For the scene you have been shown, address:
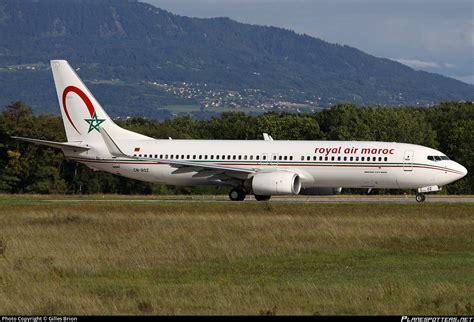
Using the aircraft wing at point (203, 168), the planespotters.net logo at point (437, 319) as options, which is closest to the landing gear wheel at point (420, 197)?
the aircraft wing at point (203, 168)

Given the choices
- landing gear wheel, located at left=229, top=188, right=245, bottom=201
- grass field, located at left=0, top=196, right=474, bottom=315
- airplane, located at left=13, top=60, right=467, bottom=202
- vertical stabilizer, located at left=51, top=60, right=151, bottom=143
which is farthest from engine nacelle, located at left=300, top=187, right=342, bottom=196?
grass field, located at left=0, top=196, right=474, bottom=315

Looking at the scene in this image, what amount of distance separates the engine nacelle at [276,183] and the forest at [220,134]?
90.4ft

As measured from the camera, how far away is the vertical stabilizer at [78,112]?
6119 cm

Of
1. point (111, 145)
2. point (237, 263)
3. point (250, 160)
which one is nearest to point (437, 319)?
point (237, 263)

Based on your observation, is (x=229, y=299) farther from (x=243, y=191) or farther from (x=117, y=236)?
(x=243, y=191)

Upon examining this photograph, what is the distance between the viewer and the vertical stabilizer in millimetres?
61188

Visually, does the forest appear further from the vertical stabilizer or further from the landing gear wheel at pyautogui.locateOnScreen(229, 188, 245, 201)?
the landing gear wheel at pyautogui.locateOnScreen(229, 188, 245, 201)

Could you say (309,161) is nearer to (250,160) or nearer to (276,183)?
(276,183)

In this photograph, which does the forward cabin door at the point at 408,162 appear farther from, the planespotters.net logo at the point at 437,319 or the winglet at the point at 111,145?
the planespotters.net logo at the point at 437,319

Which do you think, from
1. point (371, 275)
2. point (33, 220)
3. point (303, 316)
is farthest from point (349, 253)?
point (33, 220)

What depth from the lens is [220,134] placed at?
392ft

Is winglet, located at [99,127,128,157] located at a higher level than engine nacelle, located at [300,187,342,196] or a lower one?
higher

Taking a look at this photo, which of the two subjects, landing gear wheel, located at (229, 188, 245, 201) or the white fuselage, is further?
landing gear wheel, located at (229, 188, 245, 201)

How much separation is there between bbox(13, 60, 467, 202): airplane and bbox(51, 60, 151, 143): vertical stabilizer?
53mm
